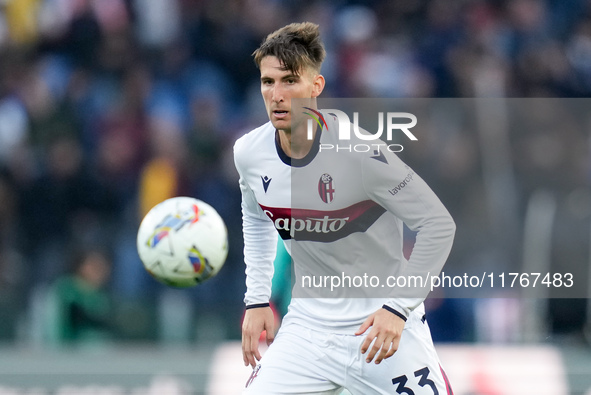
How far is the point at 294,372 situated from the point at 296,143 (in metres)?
1.03

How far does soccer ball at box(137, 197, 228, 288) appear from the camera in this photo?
466 cm

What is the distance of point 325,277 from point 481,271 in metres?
3.55

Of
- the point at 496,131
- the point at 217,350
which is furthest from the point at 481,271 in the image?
the point at 217,350

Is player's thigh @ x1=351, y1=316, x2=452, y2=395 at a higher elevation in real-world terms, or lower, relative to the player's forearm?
lower

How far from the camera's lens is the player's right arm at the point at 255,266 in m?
4.43

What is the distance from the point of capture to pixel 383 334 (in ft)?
12.2

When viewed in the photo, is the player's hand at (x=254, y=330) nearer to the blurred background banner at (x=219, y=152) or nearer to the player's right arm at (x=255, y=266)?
the player's right arm at (x=255, y=266)

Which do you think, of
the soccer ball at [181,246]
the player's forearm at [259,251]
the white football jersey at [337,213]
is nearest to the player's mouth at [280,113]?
the white football jersey at [337,213]

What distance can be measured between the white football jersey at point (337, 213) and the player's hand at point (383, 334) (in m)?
0.24

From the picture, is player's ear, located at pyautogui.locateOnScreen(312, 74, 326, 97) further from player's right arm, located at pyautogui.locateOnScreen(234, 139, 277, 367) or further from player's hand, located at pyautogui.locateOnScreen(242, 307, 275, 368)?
player's hand, located at pyautogui.locateOnScreen(242, 307, 275, 368)

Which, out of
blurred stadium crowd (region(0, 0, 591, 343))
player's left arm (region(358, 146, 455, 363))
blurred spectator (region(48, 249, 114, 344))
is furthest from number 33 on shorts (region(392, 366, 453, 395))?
blurred spectator (region(48, 249, 114, 344))

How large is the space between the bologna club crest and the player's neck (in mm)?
155

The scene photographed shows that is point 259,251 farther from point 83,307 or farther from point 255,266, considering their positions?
point 83,307

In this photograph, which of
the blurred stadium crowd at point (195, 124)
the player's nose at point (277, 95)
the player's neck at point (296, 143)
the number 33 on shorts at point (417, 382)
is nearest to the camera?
the number 33 on shorts at point (417, 382)
